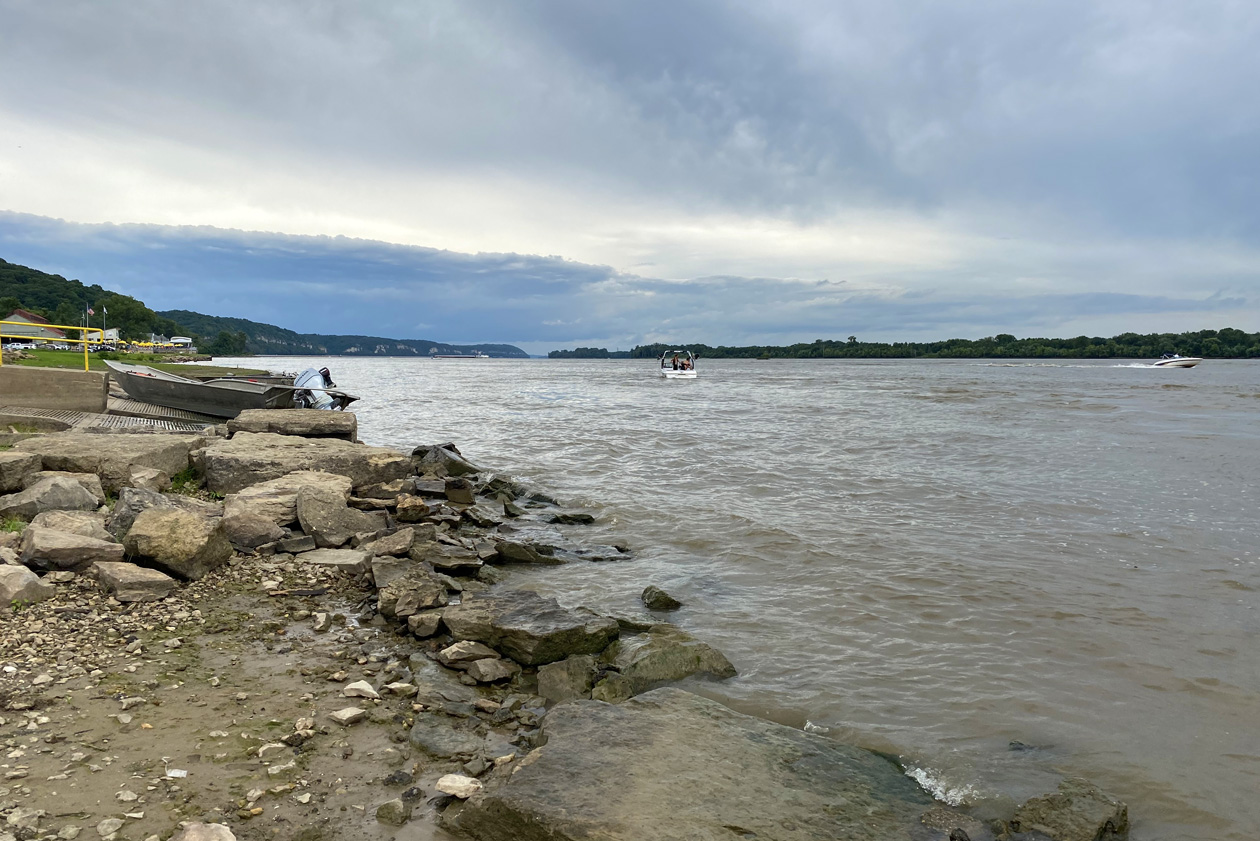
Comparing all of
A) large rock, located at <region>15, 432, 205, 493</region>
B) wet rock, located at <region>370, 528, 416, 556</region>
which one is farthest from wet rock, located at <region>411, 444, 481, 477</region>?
wet rock, located at <region>370, 528, 416, 556</region>

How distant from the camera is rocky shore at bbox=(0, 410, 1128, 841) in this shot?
123 inches

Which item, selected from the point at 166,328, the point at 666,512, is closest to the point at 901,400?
the point at 666,512

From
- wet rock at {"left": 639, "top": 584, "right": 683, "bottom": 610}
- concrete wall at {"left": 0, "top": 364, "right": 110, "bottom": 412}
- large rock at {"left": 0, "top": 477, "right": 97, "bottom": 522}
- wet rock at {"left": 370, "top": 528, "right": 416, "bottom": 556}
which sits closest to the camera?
large rock at {"left": 0, "top": 477, "right": 97, "bottom": 522}

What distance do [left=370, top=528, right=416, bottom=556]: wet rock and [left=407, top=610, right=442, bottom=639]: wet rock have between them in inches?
70.2

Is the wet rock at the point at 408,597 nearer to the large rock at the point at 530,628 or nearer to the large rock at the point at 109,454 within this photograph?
the large rock at the point at 530,628

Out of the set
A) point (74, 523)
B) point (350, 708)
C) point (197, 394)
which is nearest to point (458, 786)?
point (350, 708)

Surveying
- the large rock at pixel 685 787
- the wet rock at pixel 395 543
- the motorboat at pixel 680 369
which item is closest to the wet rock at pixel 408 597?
the wet rock at pixel 395 543

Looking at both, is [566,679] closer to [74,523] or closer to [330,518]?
[330,518]

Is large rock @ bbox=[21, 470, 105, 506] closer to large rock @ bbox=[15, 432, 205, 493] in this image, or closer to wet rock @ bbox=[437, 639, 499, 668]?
large rock @ bbox=[15, 432, 205, 493]

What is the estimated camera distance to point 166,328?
144750 mm

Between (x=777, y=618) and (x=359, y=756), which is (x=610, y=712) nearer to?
(x=359, y=756)

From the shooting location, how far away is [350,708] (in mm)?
4172

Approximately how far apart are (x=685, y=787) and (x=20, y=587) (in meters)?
4.80

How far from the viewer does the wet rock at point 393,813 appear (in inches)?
127
